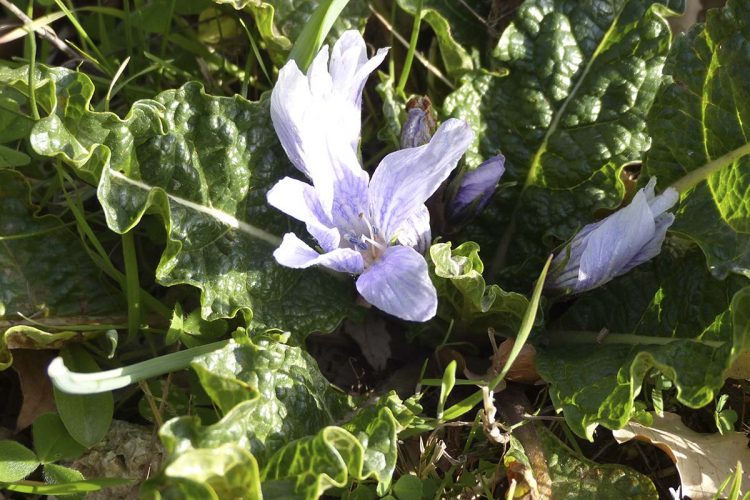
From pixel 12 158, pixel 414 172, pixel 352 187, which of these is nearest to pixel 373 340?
pixel 352 187

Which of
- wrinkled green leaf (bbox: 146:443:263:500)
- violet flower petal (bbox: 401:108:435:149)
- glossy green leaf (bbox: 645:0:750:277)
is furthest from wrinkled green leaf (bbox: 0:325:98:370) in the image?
glossy green leaf (bbox: 645:0:750:277)

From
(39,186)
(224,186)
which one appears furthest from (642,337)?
(39,186)

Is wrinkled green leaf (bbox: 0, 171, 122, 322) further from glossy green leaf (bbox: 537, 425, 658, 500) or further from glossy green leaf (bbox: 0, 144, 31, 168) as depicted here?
glossy green leaf (bbox: 537, 425, 658, 500)

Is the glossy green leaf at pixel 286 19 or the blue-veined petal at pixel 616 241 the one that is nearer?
the blue-veined petal at pixel 616 241

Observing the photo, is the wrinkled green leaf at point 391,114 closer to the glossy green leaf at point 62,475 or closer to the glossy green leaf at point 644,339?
the glossy green leaf at point 644,339

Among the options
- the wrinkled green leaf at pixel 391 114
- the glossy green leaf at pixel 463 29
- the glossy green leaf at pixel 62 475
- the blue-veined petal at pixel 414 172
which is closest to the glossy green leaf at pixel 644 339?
the blue-veined petal at pixel 414 172

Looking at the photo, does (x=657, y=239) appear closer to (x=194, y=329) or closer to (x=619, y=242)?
(x=619, y=242)

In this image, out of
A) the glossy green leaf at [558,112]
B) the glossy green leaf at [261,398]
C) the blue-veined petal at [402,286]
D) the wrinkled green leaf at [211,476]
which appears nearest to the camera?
the wrinkled green leaf at [211,476]

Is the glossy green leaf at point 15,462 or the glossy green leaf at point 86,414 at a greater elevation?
the glossy green leaf at point 86,414

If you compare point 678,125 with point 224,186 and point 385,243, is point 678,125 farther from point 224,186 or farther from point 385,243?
point 224,186
